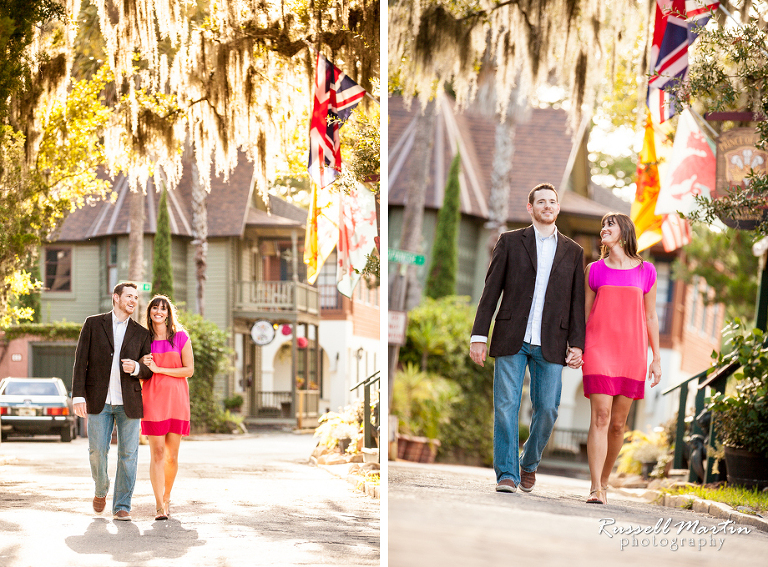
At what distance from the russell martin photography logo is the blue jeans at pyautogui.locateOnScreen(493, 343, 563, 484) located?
2.11 feet

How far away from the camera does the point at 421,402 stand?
10.7m

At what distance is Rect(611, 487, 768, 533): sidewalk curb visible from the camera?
579 cm

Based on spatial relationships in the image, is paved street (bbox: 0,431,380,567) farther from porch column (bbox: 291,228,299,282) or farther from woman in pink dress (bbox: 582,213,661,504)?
woman in pink dress (bbox: 582,213,661,504)

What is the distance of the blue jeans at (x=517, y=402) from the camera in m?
5.17

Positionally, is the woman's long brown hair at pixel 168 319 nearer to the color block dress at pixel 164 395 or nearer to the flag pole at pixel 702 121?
the color block dress at pixel 164 395

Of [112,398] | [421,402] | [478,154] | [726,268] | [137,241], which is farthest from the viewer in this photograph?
[726,268]

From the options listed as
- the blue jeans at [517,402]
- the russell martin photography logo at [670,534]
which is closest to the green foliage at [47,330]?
the blue jeans at [517,402]

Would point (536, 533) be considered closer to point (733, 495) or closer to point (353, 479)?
point (353, 479)

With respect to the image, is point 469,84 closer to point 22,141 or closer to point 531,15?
point 531,15

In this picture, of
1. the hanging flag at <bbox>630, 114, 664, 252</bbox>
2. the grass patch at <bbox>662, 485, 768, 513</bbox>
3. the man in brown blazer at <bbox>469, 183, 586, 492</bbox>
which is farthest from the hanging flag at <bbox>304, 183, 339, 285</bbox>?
the grass patch at <bbox>662, 485, 768, 513</bbox>

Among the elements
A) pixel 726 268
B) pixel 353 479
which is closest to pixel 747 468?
pixel 353 479

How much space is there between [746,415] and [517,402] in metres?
2.61

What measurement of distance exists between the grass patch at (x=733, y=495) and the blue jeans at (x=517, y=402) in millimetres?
1939

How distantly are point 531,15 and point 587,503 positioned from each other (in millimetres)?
4106
